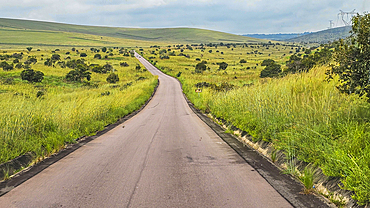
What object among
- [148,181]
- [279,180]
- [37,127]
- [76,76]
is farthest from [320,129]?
[76,76]

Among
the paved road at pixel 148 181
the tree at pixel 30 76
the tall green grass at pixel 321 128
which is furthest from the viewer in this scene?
the tree at pixel 30 76

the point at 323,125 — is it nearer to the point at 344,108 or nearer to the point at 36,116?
the point at 344,108

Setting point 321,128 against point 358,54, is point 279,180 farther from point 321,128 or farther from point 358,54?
point 358,54

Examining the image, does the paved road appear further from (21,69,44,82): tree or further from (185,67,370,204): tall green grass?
(21,69,44,82): tree

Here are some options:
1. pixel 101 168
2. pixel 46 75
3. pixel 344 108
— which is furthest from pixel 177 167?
pixel 46 75

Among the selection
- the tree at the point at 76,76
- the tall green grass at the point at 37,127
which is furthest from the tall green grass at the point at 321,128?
the tree at the point at 76,76

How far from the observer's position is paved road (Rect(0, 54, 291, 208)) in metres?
4.95

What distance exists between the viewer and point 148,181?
5.93m

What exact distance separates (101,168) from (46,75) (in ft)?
161

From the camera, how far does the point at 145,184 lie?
5.75 meters

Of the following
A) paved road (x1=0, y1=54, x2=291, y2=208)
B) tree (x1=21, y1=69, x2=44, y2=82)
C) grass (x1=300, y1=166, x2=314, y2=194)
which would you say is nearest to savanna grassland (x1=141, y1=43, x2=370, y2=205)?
grass (x1=300, y1=166, x2=314, y2=194)

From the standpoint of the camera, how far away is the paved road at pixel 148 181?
495 cm

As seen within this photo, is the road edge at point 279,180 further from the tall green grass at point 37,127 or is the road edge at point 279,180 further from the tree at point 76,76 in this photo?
the tree at point 76,76

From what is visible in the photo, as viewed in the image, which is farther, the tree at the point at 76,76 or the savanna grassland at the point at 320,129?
the tree at the point at 76,76
